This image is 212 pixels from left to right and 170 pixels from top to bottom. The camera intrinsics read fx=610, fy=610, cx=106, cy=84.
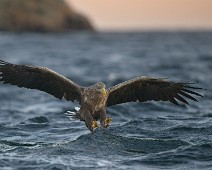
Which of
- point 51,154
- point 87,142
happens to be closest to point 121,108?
point 87,142

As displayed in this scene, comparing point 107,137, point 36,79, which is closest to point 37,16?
point 36,79

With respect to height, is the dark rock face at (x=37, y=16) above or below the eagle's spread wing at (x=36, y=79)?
above

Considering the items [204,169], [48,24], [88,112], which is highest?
[48,24]

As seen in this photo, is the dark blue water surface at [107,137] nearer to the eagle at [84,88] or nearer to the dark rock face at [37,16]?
the eagle at [84,88]

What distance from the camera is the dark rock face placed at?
121m

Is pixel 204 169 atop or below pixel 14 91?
below

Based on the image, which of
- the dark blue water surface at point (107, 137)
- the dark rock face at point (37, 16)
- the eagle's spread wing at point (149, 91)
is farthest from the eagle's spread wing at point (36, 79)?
the dark rock face at point (37, 16)

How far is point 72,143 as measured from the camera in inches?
502

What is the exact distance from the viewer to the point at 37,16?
125625 mm

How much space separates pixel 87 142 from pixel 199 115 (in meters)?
5.86

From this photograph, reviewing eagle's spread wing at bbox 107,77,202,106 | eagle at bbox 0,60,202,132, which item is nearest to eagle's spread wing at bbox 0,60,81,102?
eagle at bbox 0,60,202,132

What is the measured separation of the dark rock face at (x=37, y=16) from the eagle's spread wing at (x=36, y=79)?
105 meters

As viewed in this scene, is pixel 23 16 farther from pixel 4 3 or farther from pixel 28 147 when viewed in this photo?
pixel 28 147

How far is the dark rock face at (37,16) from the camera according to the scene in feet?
397
